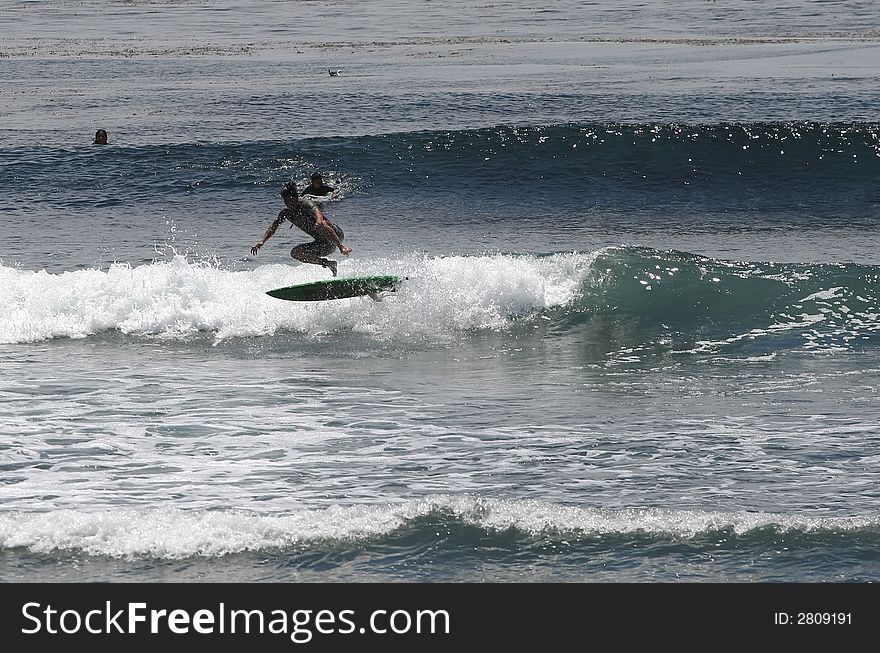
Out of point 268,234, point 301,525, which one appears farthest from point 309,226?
point 301,525

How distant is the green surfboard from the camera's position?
15.2 metres

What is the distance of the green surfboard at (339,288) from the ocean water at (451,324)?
21.3 inches

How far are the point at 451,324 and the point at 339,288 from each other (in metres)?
1.78

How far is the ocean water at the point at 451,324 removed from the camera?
838 cm

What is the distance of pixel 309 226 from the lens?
14562 mm

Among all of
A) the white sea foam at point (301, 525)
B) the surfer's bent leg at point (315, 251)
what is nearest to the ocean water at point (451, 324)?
the white sea foam at point (301, 525)

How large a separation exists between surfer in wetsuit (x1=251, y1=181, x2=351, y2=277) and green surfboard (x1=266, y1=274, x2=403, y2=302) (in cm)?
47

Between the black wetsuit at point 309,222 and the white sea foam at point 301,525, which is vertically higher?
the black wetsuit at point 309,222

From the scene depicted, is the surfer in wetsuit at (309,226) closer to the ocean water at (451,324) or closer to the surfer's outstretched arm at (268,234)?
the surfer's outstretched arm at (268,234)

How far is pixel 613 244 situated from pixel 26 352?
428 inches

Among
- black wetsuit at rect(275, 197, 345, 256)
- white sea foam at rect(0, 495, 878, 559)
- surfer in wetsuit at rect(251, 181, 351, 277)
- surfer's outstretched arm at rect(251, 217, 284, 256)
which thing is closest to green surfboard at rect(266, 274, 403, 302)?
surfer in wetsuit at rect(251, 181, 351, 277)

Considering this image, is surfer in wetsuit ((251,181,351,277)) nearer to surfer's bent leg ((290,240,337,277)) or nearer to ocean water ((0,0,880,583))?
surfer's bent leg ((290,240,337,277))

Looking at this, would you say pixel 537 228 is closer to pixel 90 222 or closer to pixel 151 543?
pixel 90 222

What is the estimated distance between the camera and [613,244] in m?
21.7
